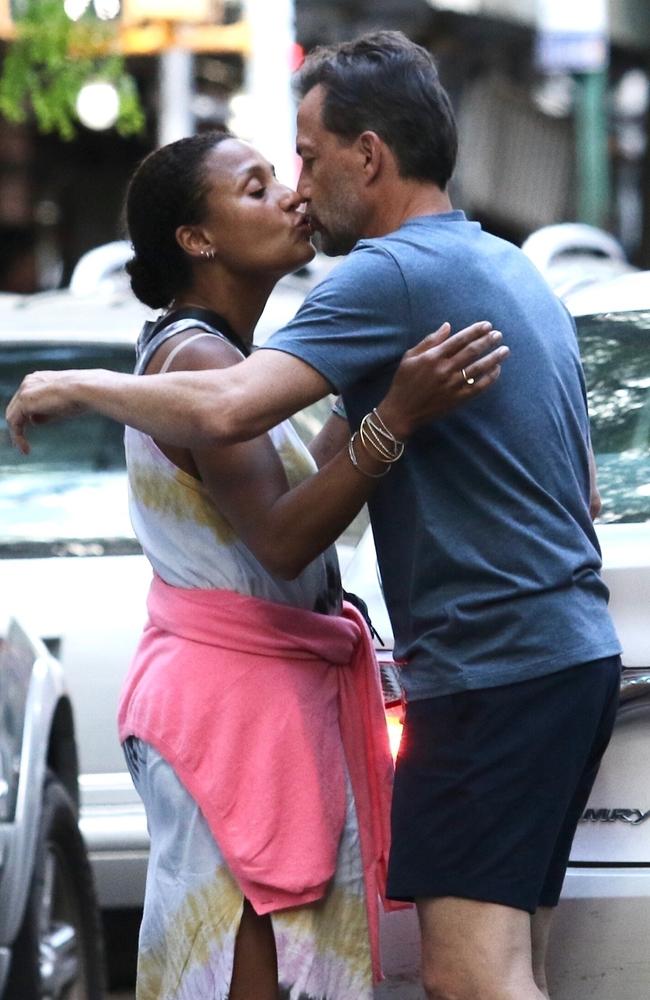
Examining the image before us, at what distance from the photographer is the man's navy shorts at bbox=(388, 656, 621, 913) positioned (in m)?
3.06

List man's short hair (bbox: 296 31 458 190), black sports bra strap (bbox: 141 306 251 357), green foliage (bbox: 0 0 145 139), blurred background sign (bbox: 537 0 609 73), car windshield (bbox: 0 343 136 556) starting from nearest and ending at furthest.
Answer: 1. man's short hair (bbox: 296 31 458 190)
2. black sports bra strap (bbox: 141 306 251 357)
3. car windshield (bbox: 0 343 136 556)
4. blurred background sign (bbox: 537 0 609 73)
5. green foliage (bbox: 0 0 145 139)

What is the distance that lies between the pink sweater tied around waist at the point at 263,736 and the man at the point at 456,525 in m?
0.19

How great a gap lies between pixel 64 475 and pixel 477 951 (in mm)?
2872

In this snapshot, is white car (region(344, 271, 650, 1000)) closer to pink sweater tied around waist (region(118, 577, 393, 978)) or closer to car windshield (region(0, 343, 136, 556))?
pink sweater tied around waist (region(118, 577, 393, 978))

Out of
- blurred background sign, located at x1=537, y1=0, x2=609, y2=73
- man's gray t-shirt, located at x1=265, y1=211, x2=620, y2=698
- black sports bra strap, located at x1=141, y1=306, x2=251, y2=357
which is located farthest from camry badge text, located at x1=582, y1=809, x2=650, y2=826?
blurred background sign, located at x1=537, y1=0, x2=609, y2=73

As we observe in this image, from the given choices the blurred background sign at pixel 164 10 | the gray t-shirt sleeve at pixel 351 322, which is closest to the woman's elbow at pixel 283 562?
the gray t-shirt sleeve at pixel 351 322

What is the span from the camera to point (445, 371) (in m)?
2.93

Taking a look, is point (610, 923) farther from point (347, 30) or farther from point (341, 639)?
point (347, 30)

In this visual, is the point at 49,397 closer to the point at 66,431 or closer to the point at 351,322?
the point at 351,322

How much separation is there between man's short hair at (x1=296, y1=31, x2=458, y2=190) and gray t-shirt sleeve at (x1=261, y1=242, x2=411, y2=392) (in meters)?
0.22

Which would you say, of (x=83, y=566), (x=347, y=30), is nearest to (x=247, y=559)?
(x=83, y=566)

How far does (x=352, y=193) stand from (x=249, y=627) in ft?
2.33

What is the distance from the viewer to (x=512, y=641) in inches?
120

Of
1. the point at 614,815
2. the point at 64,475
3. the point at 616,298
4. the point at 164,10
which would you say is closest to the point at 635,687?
the point at 614,815
